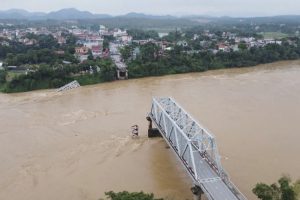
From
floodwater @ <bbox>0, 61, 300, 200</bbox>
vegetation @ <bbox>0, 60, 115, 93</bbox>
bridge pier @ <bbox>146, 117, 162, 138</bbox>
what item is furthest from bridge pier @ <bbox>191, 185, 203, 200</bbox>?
vegetation @ <bbox>0, 60, 115, 93</bbox>

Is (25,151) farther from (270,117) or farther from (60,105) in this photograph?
(270,117)

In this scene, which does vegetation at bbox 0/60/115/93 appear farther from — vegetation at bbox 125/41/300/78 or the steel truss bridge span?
the steel truss bridge span

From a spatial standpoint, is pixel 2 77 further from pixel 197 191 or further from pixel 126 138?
pixel 197 191

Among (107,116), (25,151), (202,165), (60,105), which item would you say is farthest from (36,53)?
(202,165)

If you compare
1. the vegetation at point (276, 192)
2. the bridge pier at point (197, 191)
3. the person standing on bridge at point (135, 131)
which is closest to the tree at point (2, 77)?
the person standing on bridge at point (135, 131)

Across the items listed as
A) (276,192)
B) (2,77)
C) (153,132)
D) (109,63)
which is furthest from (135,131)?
(2,77)
